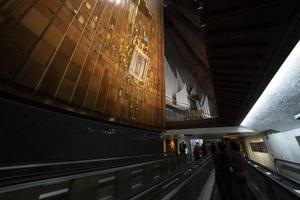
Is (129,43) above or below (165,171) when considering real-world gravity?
above

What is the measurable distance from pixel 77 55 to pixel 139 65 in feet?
6.89

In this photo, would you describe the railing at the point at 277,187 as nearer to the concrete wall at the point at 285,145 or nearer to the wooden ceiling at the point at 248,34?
the wooden ceiling at the point at 248,34

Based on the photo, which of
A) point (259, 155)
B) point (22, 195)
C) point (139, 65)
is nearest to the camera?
point (22, 195)

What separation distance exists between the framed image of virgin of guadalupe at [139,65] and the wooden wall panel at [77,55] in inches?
6.3

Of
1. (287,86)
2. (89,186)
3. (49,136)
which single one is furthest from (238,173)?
(49,136)

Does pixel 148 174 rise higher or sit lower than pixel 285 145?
lower

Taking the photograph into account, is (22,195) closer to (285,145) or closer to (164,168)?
(164,168)

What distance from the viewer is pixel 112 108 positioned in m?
3.21

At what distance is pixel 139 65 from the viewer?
4.33 meters

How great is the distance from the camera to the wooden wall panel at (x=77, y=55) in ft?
5.50

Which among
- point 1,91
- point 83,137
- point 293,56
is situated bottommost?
point 83,137

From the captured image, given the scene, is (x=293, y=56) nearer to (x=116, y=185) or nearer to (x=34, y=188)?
(x=116, y=185)

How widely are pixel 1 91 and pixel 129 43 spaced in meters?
2.97

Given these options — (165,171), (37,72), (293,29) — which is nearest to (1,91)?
(37,72)
